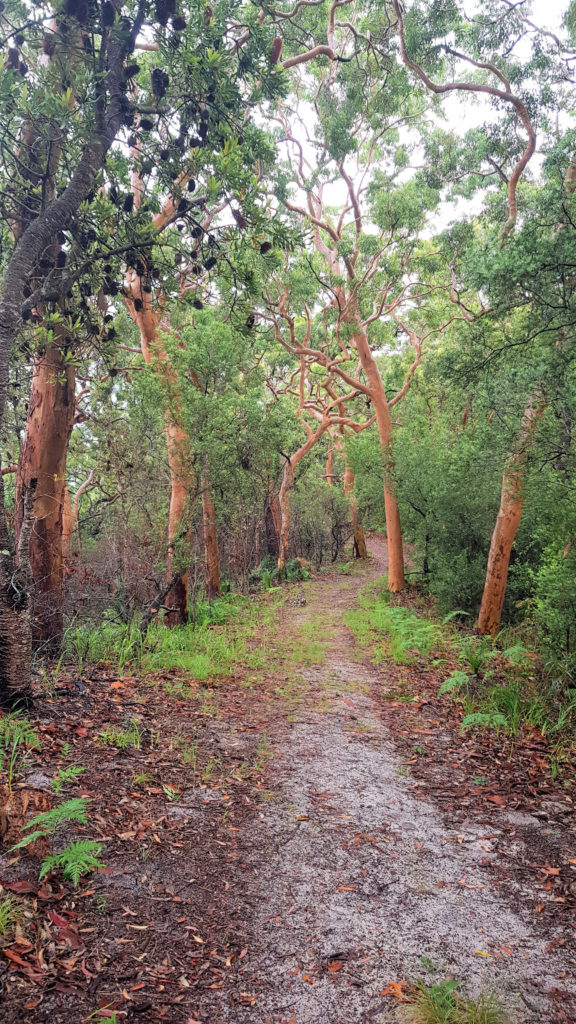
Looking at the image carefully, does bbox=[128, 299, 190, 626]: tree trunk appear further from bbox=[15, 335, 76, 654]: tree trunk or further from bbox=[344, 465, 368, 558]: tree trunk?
bbox=[344, 465, 368, 558]: tree trunk

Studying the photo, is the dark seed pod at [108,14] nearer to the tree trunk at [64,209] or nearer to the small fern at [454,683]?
the tree trunk at [64,209]

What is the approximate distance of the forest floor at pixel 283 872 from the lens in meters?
2.30

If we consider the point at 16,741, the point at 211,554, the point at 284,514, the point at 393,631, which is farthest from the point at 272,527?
the point at 16,741

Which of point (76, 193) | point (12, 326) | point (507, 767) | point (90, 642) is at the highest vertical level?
point (76, 193)

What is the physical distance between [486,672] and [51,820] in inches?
229

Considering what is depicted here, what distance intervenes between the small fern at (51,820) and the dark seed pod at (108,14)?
4.57 m

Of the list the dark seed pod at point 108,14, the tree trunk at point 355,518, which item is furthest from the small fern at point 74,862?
the tree trunk at point 355,518

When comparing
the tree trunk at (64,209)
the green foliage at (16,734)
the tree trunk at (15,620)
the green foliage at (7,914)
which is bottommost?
the green foliage at (7,914)

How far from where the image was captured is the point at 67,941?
234cm

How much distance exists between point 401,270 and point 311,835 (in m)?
13.9

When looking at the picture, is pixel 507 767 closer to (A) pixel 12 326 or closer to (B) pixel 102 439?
(A) pixel 12 326

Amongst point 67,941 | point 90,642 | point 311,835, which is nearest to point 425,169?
point 90,642

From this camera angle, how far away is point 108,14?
10.4ft

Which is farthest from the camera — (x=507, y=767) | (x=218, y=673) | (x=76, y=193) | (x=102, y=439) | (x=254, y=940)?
(x=102, y=439)
